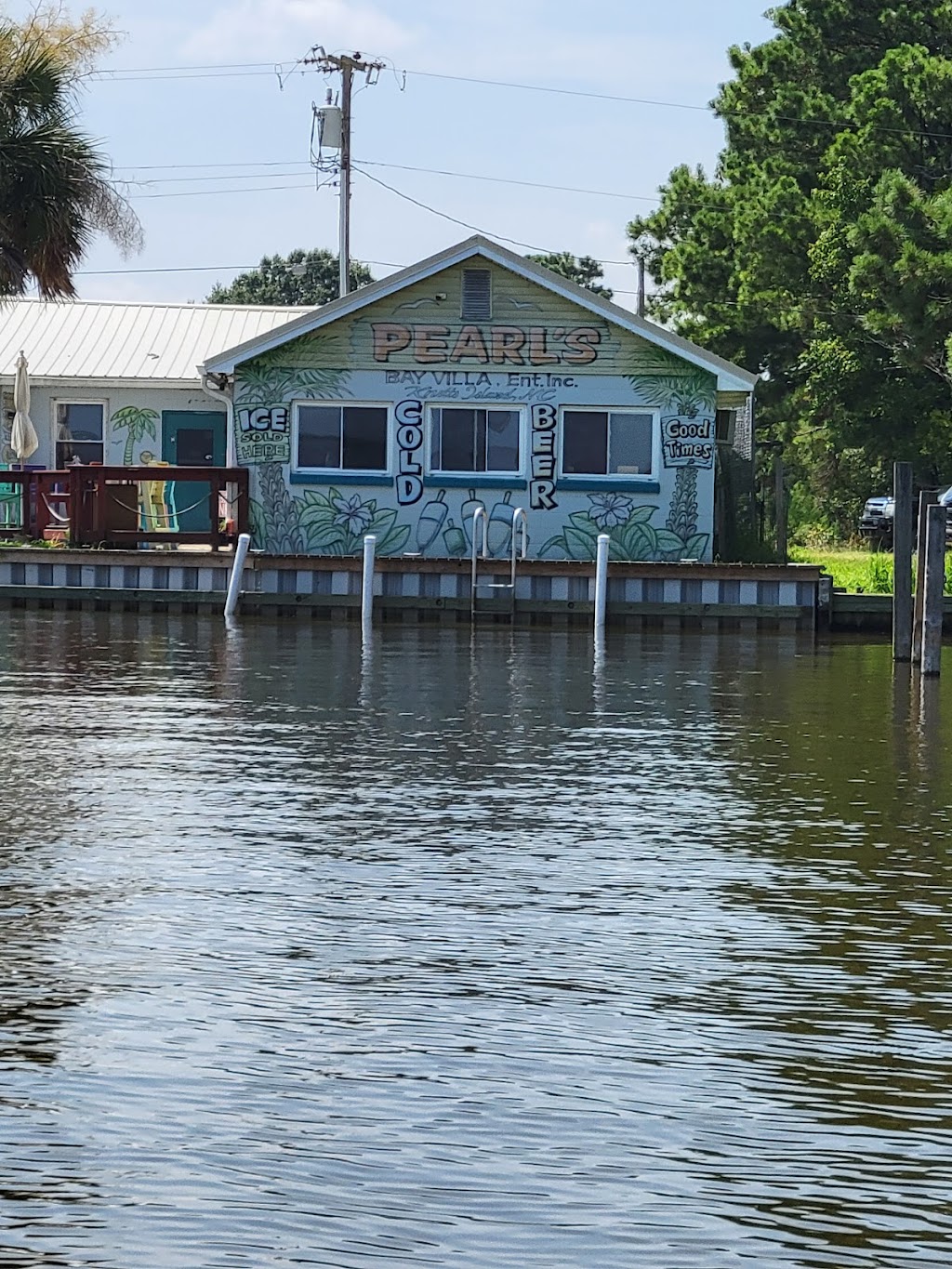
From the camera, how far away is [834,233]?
4528cm

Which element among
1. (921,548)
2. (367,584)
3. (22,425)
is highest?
(22,425)

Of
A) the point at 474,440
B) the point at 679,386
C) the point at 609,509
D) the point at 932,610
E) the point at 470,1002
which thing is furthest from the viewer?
the point at 474,440

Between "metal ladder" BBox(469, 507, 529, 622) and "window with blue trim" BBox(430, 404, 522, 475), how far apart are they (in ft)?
3.01

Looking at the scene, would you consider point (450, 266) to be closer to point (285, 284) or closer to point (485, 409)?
point (485, 409)

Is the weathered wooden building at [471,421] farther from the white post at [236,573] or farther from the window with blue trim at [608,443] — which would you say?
the white post at [236,573]

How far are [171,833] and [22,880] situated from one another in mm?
1557

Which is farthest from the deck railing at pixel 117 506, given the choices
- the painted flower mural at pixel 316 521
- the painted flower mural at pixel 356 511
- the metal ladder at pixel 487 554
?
the metal ladder at pixel 487 554

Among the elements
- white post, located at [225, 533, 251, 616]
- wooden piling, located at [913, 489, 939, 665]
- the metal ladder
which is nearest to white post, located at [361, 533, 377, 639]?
the metal ladder

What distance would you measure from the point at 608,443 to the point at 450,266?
3792mm

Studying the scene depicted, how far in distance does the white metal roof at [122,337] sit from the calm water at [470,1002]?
24.4 metres

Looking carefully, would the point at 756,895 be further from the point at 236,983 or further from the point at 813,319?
the point at 813,319

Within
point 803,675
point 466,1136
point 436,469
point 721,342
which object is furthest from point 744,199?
point 466,1136

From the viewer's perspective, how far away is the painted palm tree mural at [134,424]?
39844mm

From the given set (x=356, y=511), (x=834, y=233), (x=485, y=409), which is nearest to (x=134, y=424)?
(x=356, y=511)
